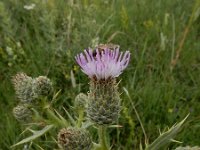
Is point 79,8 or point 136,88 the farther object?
point 79,8

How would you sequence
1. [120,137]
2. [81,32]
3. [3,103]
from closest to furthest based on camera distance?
1. [120,137]
2. [3,103]
3. [81,32]

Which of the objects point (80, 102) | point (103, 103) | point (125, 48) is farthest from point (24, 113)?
point (125, 48)

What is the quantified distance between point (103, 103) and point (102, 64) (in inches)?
6.5

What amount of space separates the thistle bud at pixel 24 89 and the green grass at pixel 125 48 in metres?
0.58

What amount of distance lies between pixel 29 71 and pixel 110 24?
88 centimetres

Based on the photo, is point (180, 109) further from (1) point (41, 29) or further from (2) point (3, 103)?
(1) point (41, 29)

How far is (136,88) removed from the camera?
9.18 feet

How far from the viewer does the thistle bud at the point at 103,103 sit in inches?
64.8

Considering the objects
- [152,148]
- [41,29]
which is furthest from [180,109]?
[41,29]

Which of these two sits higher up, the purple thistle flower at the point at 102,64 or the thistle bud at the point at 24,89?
the purple thistle flower at the point at 102,64

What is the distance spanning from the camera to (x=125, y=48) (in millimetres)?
3189

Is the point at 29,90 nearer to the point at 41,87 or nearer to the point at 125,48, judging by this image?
the point at 41,87

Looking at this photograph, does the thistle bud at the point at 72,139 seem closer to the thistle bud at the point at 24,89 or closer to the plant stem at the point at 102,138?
the plant stem at the point at 102,138

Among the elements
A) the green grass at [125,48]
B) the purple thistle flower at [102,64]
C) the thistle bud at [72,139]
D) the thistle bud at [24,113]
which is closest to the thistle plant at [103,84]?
the purple thistle flower at [102,64]
